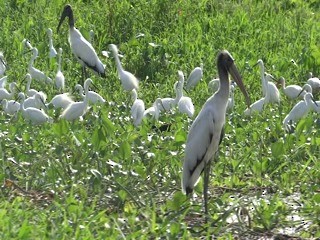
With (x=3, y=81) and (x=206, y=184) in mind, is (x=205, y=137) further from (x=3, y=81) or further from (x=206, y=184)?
(x=3, y=81)

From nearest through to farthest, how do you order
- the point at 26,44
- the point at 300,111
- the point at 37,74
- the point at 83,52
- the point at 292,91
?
the point at 300,111, the point at 292,91, the point at 37,74, the point at 83,52, the point at 26,44

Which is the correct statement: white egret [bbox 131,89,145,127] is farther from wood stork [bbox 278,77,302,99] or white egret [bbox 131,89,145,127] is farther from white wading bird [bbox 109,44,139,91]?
wood stork [bbox 278,77,302,99]

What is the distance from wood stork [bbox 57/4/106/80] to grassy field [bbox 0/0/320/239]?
0.61ft

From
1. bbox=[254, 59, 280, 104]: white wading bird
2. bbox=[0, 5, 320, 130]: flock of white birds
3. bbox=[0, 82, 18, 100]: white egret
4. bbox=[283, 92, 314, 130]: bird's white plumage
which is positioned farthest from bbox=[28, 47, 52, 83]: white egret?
bbox=[283, 92, 314, 130]: bird's white plumage

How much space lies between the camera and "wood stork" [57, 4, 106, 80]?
1254cm

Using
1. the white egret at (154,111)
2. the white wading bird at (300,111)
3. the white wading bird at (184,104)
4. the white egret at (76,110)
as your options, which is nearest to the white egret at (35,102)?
the white egret at (76,110)

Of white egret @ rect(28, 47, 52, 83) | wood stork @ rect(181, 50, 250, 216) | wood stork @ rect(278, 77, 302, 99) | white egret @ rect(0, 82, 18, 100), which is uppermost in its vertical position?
white egret @ rect(28, 47, 52, 83)

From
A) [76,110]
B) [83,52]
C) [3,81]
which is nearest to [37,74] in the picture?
[3,81]

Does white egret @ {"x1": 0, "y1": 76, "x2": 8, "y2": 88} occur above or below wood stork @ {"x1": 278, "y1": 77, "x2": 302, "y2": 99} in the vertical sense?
above

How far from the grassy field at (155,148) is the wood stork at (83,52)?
7.4 inches

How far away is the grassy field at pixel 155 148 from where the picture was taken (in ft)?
24.6

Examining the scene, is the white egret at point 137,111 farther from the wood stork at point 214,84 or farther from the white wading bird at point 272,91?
the white wading bird at point 272,91

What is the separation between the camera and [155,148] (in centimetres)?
907

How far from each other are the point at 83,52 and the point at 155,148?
3835mm
